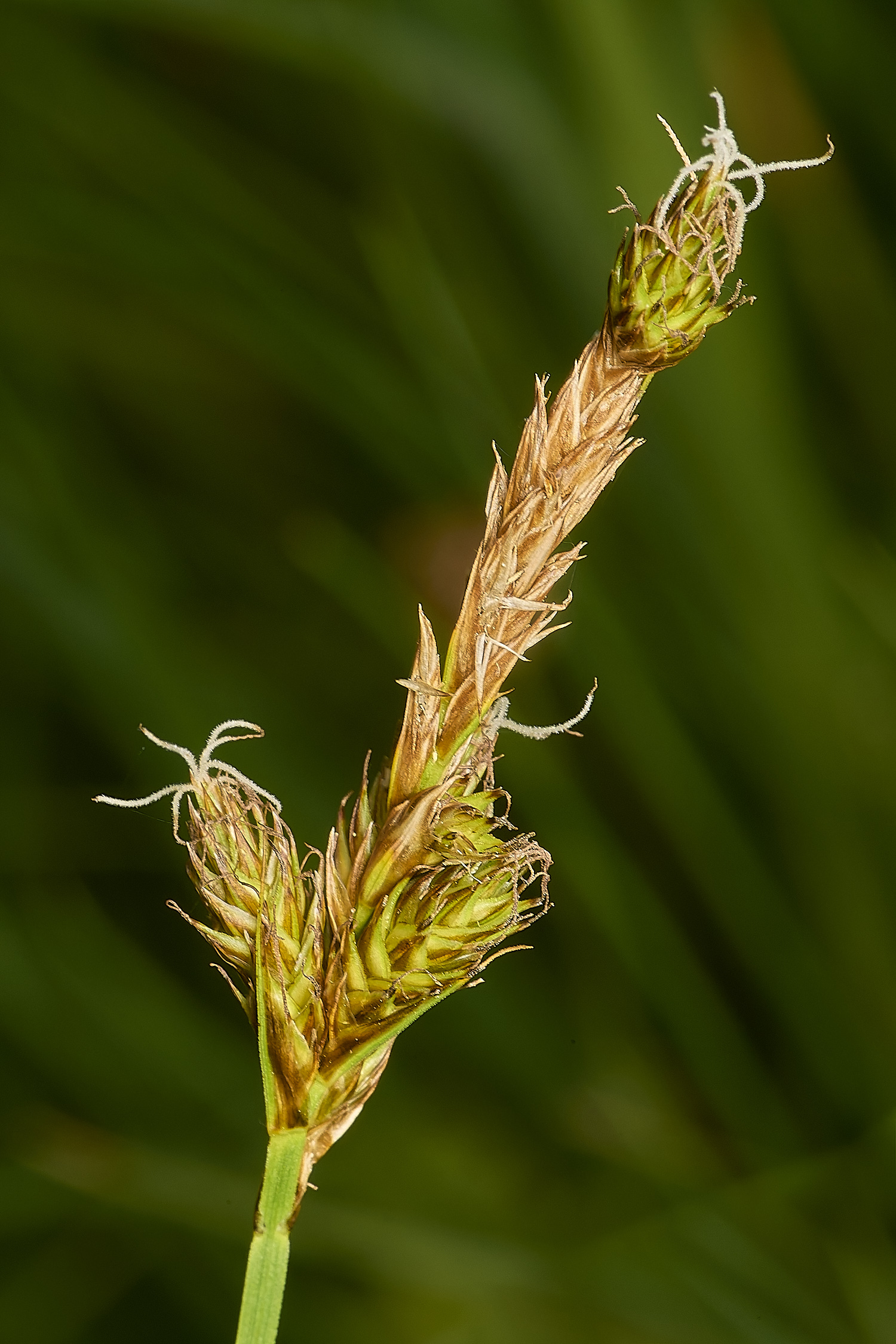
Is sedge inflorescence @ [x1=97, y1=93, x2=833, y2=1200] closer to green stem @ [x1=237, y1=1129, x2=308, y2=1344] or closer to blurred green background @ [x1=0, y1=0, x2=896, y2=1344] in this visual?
green stem @ [x1=237, y1=1129, x2=308, y2=1344]

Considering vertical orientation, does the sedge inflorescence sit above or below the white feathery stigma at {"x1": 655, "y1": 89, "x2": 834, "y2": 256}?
below

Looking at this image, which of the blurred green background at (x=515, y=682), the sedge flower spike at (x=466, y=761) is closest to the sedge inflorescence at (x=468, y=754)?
the sedge flower spike at (x=466, y=761)

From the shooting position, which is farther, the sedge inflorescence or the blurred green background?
the blurred green background

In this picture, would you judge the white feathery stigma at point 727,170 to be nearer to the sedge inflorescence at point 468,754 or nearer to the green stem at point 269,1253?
the sedge inflorescence at point 468,754

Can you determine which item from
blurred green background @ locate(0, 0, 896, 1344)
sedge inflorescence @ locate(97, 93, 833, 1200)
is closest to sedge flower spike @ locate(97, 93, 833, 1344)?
sedge inflorescence @ locate(97, 93, 833, 1200)

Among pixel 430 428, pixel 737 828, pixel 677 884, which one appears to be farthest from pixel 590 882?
pixel 430 428

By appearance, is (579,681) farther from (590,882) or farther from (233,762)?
(233,762)

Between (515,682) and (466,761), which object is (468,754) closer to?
(466,761)
